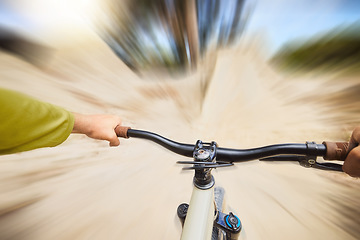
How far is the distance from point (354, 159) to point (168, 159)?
4.54ft

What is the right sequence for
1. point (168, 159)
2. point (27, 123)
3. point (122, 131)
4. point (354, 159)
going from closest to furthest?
point (354, 159), point (27, 123), point (122, 131), point (168, 159)

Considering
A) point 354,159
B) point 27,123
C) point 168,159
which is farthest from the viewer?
point 168,159

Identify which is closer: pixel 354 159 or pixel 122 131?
pixel 354 159

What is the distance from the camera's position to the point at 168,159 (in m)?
1.63

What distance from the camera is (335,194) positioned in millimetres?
1195

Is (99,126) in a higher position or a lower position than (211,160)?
higher

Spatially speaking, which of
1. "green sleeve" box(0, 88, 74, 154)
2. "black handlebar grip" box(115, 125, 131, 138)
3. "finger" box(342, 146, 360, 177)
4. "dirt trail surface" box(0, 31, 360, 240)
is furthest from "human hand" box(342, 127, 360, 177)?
"green sleeve" box(0, 88, 74, 154)

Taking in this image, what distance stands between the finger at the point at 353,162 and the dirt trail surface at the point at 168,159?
0.88ft

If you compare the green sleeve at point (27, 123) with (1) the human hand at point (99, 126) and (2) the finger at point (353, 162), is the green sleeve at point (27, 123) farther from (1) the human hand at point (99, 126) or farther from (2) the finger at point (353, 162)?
(2) the finger at point (353, 162)

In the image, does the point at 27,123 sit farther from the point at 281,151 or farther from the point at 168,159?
the point at 168,159

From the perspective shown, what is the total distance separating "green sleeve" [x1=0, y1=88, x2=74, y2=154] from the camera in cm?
58

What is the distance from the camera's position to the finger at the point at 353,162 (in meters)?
0.41

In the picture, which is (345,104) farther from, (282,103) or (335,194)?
(335,194)

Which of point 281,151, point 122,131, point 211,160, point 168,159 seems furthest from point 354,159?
point 168,159
